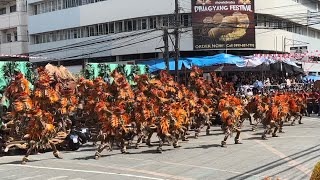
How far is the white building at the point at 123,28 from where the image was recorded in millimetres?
42500

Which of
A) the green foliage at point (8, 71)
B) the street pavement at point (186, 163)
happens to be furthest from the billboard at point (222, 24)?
the green foliage at point (8, 71)

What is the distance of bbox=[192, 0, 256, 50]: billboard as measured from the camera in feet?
135

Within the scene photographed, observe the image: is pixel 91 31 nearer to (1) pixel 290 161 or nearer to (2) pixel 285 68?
(2) pixel 285 68

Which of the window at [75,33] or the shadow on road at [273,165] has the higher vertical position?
the window at [75,33]

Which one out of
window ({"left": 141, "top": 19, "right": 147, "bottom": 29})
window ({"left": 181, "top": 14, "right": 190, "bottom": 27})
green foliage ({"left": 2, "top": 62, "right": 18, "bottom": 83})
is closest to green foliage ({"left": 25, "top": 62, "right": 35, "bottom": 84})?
green foliage ({"left": 2, "top": 62, "right": 18, "bottom": 83})

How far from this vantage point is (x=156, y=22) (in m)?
43.1

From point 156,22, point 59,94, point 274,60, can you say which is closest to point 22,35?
point 156,22

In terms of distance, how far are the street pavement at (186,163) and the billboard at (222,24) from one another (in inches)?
981

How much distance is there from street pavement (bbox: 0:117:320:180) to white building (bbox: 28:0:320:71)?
25.9 metres

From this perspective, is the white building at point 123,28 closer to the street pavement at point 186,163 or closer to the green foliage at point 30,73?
the green foliage at point 30,73

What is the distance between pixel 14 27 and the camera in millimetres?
57688

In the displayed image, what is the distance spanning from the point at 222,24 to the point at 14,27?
1118 inches

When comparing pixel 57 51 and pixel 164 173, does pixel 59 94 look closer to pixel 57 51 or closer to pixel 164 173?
pixel 164 173

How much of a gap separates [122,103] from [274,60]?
16.4m
